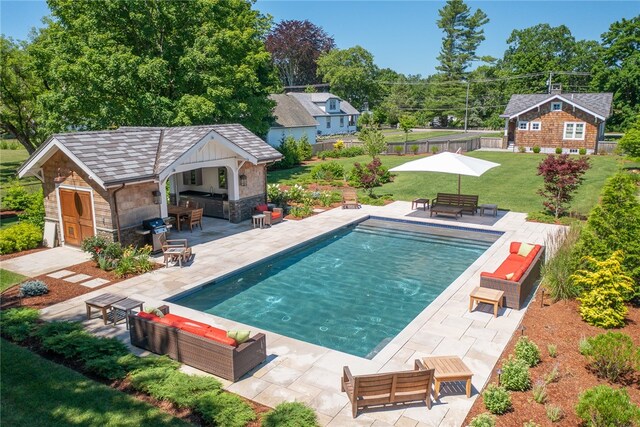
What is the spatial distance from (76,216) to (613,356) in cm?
1572

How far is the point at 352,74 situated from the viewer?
251 ft

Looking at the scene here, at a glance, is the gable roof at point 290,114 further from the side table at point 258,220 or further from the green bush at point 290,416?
the green bush at point 290,416

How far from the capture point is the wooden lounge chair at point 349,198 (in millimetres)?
23375

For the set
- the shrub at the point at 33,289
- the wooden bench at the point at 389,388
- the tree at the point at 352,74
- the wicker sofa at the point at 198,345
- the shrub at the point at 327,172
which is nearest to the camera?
the wooden bench at the point at 389,388

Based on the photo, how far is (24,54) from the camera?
2920cm

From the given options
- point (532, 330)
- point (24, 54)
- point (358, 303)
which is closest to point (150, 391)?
point (358, 303)

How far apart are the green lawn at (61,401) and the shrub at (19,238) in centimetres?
867

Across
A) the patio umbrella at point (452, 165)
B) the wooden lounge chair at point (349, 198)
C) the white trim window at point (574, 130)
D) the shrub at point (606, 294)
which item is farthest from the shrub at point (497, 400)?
the white trim window at point (574, 130)

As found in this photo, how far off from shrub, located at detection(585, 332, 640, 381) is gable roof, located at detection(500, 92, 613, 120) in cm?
3791

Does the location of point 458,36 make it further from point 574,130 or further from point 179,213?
point 179,213

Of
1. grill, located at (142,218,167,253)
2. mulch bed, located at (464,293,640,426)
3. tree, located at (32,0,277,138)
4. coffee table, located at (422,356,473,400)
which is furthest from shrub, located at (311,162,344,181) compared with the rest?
coffee table, located at (422,356,473,400)

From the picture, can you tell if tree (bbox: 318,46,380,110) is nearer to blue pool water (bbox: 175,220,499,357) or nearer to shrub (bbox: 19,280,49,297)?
blue pool water (bbox: 175,220,499,357)

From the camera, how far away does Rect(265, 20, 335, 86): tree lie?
8288 centimetres

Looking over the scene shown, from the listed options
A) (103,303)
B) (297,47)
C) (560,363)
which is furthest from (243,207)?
(297,47)
